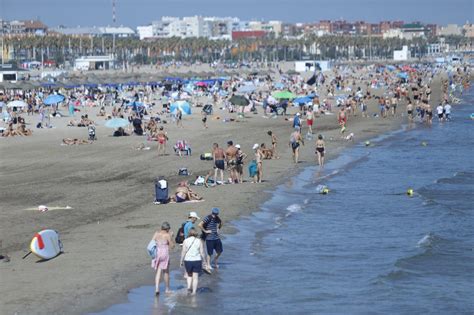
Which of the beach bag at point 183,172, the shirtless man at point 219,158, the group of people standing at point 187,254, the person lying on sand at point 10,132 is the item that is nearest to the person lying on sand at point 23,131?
the person lying on sand at point 10,132

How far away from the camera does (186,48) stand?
162 meters

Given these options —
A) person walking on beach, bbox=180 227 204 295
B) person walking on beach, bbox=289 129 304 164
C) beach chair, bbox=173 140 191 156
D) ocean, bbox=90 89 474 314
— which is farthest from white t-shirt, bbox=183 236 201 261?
beach chair, bbox=173 140 191 156

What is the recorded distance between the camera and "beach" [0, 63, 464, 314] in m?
14.4

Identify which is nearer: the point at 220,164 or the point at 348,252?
the point at 348,252

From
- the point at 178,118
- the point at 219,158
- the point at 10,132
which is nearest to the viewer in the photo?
the point at 219,158

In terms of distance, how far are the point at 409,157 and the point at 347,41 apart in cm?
15812

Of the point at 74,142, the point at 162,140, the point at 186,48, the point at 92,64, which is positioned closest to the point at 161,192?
the point at 162,140

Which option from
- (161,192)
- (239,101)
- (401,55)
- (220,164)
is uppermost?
(401,55)

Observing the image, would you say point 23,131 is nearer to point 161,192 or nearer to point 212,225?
point 161,192

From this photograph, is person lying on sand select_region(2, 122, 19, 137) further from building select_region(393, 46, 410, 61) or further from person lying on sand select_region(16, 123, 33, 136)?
building select_region(393, 46, 410, 61)

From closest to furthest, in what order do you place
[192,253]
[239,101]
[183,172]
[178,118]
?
[192,253] → [183,172] → [178,118] → [239,101]

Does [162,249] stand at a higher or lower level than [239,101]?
lower

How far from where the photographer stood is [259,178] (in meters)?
25.9

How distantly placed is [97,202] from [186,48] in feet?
464
